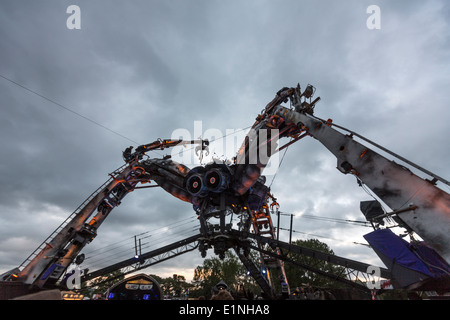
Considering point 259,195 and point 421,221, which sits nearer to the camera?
point 421,221

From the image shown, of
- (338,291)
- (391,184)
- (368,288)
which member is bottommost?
(338,291)

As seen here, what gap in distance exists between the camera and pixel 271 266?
21.8 m

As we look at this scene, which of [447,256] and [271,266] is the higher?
[447,256]

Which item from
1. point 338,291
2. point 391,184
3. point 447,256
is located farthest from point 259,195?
point 447,256

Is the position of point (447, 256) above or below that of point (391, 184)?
below
